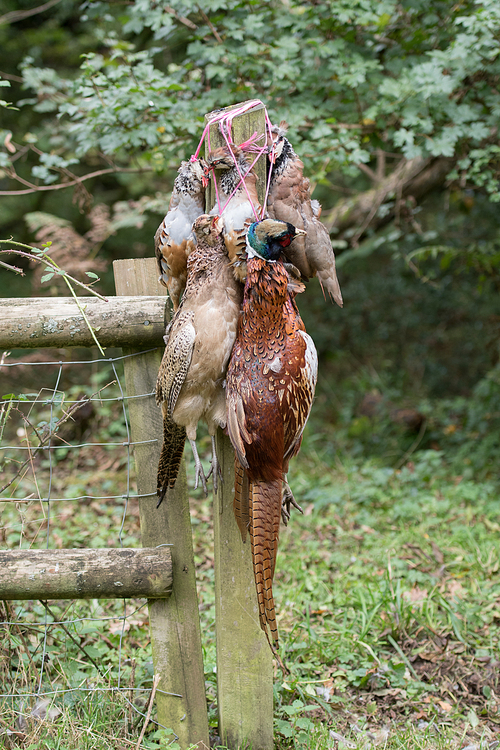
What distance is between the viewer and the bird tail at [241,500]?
2.00 meters

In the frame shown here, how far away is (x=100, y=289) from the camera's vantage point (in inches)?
284

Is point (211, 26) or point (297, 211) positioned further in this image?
point (211, 26)

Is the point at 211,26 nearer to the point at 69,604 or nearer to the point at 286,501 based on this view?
the point at 286,501

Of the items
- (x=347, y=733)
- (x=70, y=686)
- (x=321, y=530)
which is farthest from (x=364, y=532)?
(x=70, y=686)

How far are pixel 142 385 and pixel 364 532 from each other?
8.95 ft

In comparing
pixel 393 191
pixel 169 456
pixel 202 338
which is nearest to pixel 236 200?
pixel 202 338

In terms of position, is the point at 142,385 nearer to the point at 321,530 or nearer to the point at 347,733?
the point at 347,733

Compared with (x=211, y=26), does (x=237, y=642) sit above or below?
below

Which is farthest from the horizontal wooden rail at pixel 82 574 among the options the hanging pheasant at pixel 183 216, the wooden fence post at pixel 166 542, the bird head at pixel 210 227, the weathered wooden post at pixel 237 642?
the bird head at pixel 210 227

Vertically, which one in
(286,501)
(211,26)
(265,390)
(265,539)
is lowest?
(286,501)

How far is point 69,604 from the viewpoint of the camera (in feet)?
9.59

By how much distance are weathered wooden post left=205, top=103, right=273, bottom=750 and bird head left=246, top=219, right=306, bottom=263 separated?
0.63 m

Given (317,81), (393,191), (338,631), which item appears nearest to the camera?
(338,631)

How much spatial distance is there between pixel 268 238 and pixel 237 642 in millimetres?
1488
